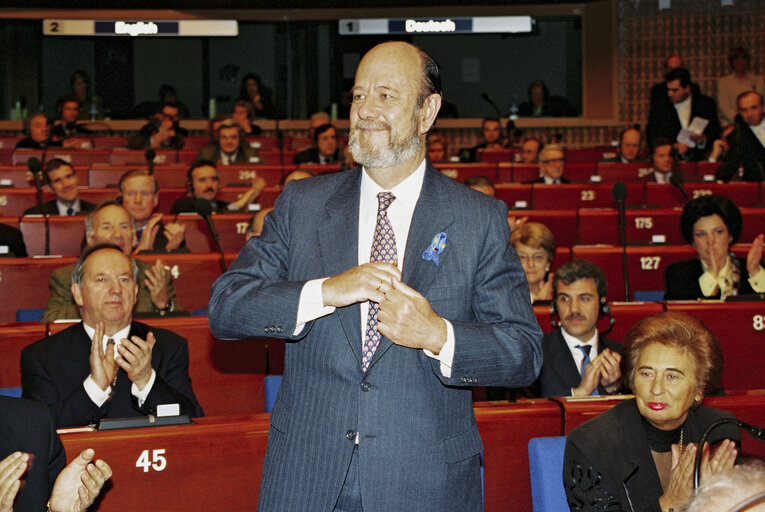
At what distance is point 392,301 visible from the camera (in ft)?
4.83

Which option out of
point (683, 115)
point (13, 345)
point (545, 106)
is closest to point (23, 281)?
point (13, 345)

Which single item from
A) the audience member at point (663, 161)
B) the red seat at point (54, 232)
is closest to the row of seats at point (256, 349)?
the red seat at point (54, 232)

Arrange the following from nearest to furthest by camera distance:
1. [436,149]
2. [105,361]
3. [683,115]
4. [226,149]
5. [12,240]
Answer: [105,361] → [12,240] → [226,149] → [436,149] → [683,115]

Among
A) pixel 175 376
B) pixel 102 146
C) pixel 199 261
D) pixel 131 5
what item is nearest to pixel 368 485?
pixel 175 376

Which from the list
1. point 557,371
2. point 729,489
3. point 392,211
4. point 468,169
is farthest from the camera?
point 468,169

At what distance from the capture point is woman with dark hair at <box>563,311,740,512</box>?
2148 millimetres

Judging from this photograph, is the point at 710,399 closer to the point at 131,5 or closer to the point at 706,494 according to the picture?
the point at 706,494

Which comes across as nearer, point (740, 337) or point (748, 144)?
point (740, 337)

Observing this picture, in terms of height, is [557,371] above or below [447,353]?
below

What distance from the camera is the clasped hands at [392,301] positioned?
4.83 ft

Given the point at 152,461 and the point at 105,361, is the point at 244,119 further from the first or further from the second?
the point at 152,461

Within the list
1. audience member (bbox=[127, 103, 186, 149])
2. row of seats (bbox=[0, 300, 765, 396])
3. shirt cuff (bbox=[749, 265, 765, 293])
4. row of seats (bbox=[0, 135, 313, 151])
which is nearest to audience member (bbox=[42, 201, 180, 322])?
row of seats (bbox=[0, 300, 765, 396])

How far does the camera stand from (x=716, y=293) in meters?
4.46

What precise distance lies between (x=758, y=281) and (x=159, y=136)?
6961 mm
